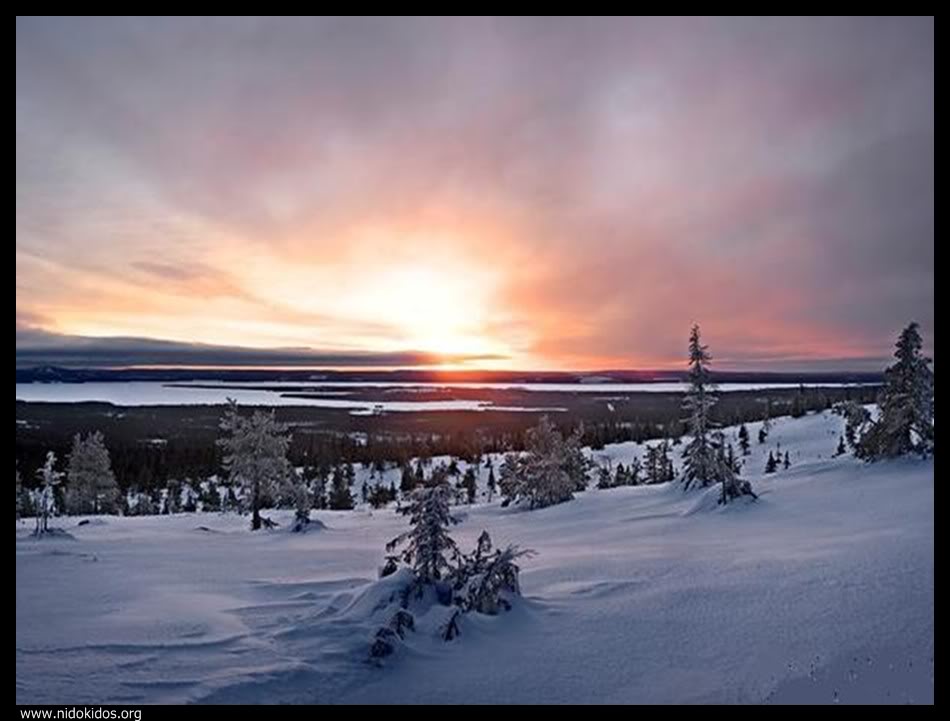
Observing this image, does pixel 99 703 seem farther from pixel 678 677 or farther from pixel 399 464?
pixel 399 464

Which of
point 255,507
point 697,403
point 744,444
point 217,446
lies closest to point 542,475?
point 697,403

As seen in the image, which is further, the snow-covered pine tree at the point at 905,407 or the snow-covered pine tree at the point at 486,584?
the snow-covered pine tree at the point at 905,407

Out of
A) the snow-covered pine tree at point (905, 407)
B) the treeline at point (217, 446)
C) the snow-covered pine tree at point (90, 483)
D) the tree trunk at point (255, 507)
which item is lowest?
the treeline at point (217, 446)

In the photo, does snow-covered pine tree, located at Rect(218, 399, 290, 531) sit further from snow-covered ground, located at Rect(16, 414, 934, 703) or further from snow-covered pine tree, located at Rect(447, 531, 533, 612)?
snow-covered pine tree, located at Rect(447, 531, 533, 612)

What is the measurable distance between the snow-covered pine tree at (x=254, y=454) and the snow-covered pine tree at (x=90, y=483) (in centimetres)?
2435

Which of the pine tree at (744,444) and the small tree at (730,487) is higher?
the small tree at (730,487)

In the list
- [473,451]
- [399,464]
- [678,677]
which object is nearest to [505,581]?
[678,677]

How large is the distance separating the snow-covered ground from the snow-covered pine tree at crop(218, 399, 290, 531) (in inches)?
706

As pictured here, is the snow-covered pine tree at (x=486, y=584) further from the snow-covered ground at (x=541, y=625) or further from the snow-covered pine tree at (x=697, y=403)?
the snow-covered pine tree at (x=697, y=403)

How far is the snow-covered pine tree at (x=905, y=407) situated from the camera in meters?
23.8

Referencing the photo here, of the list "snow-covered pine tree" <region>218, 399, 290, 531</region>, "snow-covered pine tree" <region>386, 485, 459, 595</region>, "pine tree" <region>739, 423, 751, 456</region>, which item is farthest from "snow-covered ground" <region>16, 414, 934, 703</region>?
"pine tree" <region>739, 423, 751, 456</region>

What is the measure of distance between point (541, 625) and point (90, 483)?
5585cm

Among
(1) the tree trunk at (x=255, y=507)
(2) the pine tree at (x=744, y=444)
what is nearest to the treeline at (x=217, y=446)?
(2) the pine tree at (x=744, y=444)

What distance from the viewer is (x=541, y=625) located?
10766mm
